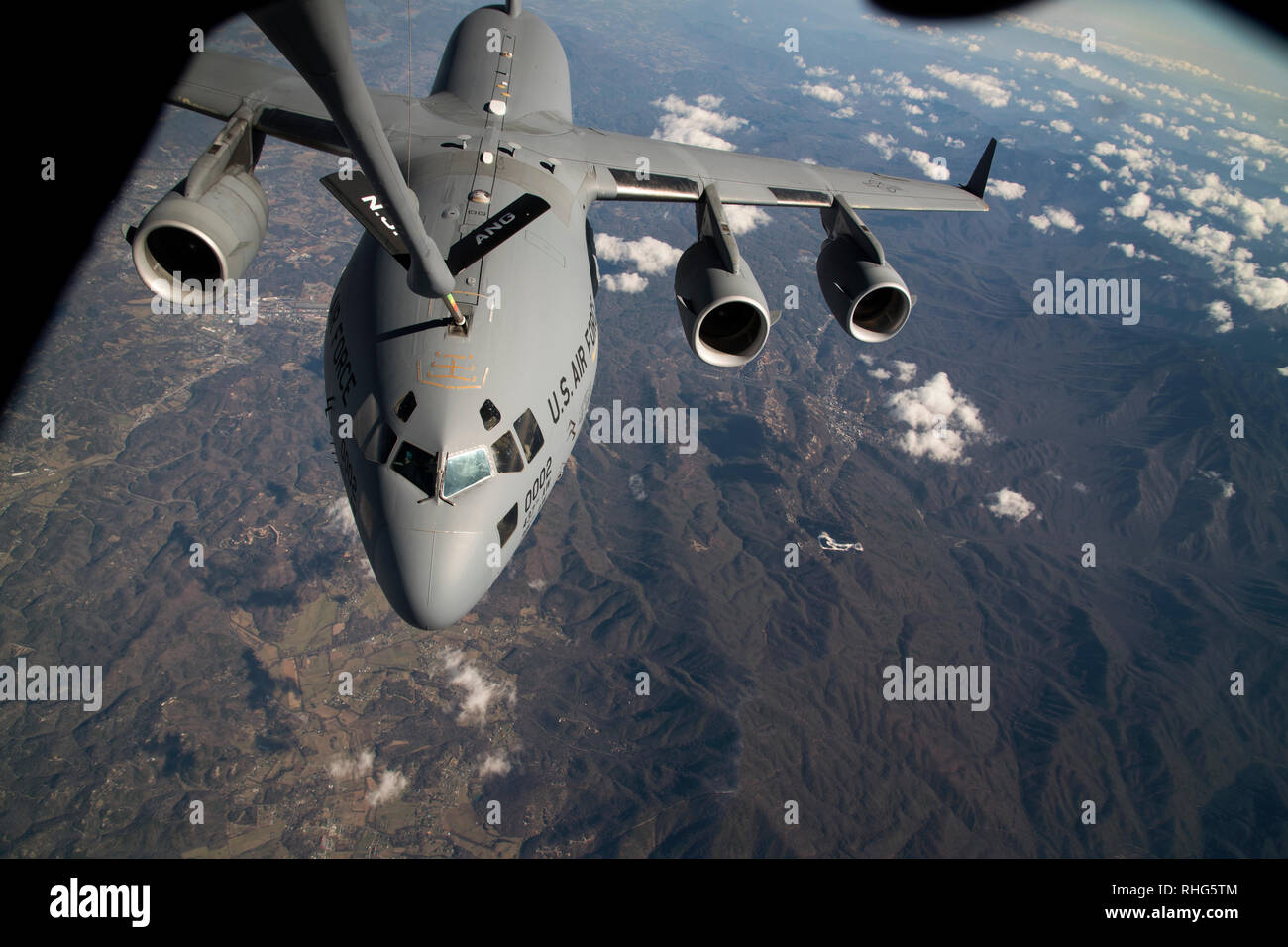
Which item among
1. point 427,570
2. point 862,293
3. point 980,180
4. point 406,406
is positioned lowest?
point 427,570

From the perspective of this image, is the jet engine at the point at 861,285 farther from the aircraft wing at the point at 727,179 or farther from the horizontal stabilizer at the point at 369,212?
the horizontal stabilizer at the point at 369,212

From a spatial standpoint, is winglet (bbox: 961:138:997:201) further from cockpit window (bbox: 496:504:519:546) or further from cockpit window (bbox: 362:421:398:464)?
cockpit window (bbox: 362:421:398:464)

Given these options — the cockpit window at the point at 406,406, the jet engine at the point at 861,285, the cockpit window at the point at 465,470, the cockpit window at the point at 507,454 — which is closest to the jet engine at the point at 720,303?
the jet engine at the point at 861,285

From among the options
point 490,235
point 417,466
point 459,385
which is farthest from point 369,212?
point 417,466

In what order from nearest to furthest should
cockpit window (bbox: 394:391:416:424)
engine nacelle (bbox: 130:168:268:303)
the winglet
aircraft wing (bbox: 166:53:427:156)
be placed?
cockpit window (bbox: 394:391:416:424), engine nacelle (bbox: 130:168:268:303), aircraft wing (bbox: 166:53:427:156), the winglet

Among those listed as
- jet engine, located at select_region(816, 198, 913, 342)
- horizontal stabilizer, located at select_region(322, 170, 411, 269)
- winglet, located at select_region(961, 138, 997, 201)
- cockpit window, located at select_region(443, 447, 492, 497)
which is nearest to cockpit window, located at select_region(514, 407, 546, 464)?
cockpit window, located at select_region(443, 447, 492, 497)

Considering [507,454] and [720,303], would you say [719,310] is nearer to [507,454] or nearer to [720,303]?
[720,303]
